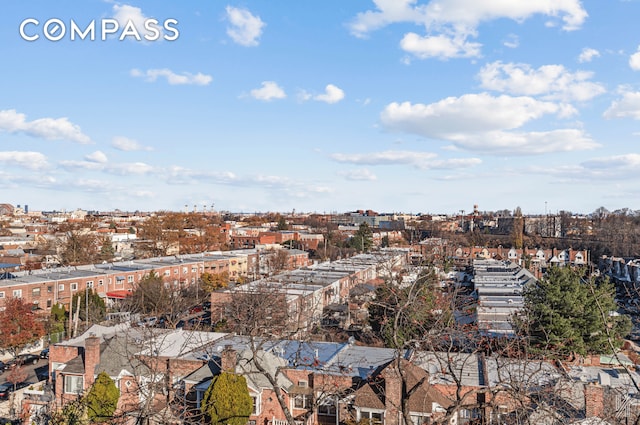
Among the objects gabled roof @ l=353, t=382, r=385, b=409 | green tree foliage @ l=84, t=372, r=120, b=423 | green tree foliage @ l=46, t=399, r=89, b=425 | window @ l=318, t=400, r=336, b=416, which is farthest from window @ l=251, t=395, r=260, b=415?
green tree foliage @ l=46, t=399, r=89, b=425

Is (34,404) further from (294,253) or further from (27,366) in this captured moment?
(294,253)

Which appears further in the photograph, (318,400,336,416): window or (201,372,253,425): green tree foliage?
(318,400,336,416): window

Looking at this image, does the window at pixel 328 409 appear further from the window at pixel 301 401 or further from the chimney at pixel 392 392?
the chimney at pixel 392 392

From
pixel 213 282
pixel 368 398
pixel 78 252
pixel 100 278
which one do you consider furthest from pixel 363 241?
pixel 368 398

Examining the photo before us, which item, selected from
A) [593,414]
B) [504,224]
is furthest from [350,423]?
[504,224]

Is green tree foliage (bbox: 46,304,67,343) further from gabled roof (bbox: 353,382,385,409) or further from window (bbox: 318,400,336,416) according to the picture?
gabled roof (bbox: 353,382,385,409)

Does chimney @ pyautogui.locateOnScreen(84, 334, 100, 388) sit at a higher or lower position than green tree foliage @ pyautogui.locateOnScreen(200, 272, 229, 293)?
higher

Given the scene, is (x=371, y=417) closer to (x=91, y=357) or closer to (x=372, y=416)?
(x=372, y=416)
